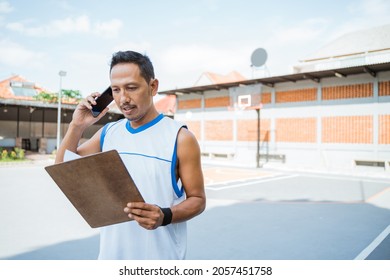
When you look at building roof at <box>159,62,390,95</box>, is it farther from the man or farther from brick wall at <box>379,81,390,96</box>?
the man

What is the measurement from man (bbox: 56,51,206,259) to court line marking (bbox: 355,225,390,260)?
3.37 m

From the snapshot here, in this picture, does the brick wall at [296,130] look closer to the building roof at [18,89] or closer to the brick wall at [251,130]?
the brick wall at [251,130]

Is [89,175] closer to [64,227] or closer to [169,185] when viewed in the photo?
[169,185]

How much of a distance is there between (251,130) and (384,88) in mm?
7770

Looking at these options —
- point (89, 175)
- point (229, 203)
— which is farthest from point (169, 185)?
point (229, 203)

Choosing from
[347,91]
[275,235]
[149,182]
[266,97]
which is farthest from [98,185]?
[266,97]

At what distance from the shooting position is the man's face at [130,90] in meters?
1.61

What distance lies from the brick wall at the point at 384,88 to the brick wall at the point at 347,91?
1.32ft

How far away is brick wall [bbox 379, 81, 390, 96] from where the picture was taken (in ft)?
49.6

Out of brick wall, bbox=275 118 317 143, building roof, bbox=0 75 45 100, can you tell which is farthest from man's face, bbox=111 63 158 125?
brick wall, bbox=275 118 317 143

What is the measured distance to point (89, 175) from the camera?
1.37 metres

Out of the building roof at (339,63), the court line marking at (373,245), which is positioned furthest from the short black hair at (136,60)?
the building roof at (339,63)
